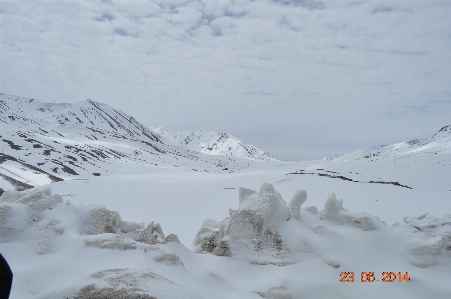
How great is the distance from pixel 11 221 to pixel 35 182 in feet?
147

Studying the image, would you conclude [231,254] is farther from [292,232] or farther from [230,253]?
[292,232]

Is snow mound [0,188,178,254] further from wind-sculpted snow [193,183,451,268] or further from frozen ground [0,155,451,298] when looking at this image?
wind-sculpted snow [193,183,451,268]

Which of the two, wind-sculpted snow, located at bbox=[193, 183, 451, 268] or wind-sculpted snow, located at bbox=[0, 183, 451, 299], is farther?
wind-sculpted snow, located at bbox=[193, 183, 451, 268]

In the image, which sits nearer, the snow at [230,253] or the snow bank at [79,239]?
the snow bank at [79,239]
